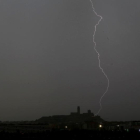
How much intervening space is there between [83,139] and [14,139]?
7995 mm

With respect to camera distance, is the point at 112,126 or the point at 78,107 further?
the point at 78,107

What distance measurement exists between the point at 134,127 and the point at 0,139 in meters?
38.8

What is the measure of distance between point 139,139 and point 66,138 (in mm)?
8437

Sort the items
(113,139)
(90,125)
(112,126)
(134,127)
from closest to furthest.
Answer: (113,139), (134,127), (112,126), (90,125)

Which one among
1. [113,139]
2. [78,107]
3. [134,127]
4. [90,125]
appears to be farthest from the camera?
[78,107]

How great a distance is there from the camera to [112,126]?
6850 centimetres

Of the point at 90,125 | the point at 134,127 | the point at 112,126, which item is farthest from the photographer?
the point at 90,125

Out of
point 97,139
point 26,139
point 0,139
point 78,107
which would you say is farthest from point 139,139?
point 78,107

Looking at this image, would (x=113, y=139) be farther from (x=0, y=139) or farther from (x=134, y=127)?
(x=134, y=127)

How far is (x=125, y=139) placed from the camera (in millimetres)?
27688

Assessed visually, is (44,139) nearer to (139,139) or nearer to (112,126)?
(139,139)

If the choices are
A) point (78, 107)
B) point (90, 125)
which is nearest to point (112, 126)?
point (90, 125)

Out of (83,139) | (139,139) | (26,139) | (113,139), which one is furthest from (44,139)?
(139,139)

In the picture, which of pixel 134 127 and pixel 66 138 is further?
pixel 134 127
